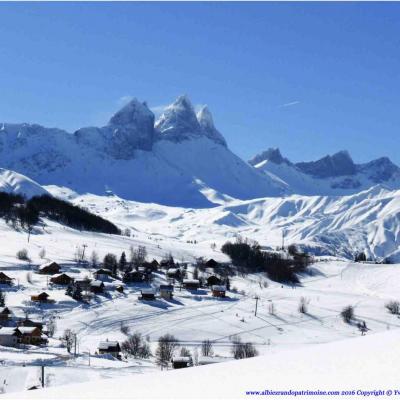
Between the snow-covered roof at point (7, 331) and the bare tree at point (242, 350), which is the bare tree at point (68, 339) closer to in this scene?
the snow-covered roof at point (7, 331)

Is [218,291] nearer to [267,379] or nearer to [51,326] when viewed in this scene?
[51,326]

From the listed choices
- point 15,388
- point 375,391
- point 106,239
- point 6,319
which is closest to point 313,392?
point 375,391

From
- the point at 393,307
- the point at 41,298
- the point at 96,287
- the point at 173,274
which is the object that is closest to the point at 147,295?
the point at 96,287

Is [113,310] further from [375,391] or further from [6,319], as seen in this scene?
[375,391]

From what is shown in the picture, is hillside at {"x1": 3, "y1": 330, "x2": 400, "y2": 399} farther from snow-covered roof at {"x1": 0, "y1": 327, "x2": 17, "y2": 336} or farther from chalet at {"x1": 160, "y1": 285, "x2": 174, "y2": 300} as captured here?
chalet at {"x1": 160, "y1": 285, "x2": 174, "y2": 300}

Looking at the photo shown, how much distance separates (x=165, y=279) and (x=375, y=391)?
82.2 meters

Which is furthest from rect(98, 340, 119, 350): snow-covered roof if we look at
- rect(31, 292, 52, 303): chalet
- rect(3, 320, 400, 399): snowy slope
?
rect(3, 320, 400, 399): snowy slope

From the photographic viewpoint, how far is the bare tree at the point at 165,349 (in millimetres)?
46938

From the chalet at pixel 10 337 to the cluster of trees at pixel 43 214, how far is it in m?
65.6

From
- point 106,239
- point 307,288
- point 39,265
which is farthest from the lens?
point 106,239

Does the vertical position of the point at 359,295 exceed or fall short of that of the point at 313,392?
it falls short

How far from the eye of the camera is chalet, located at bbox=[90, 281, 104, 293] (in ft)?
239

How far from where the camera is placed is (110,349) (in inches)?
1874

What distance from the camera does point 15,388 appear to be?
99.2ft
